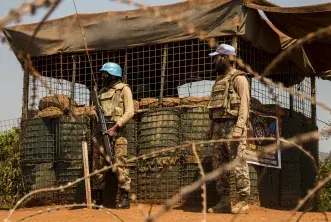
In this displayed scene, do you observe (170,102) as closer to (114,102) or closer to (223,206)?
(114,102)

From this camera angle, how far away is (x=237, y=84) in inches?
262

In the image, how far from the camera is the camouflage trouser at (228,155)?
662 centimetres

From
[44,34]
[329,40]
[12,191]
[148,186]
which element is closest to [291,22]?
[329,40]

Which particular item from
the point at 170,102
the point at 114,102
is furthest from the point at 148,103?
the point at 114,102

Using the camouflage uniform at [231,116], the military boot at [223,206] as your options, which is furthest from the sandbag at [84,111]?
the military boot at [223,206]

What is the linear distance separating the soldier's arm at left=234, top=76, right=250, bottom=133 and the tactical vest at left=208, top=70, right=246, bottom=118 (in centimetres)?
6

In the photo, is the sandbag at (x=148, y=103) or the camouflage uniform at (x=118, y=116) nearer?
the camouflage uniform at (x=118, y=116)

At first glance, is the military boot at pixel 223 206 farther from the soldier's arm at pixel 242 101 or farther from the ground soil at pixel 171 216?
the soldier's arm at pixel 242 101

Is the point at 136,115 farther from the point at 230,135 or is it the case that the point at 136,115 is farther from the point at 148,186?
the point at 230,135

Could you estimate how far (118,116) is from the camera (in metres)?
7.67

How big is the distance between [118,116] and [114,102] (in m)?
0.20

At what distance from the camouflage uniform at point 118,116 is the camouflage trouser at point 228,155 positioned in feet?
4.11

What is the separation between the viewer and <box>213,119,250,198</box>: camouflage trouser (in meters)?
6.62

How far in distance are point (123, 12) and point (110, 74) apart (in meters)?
1.27
